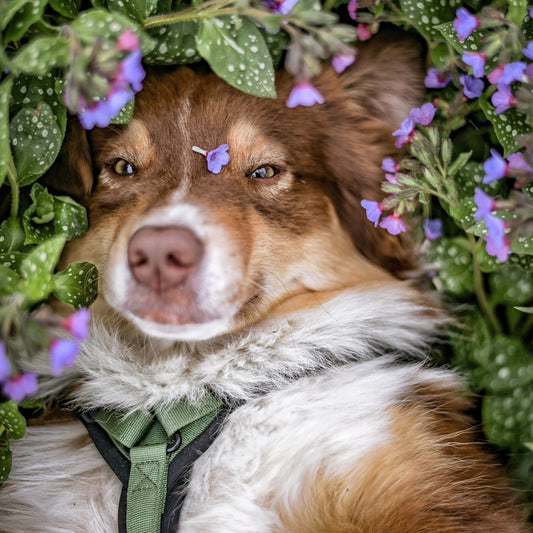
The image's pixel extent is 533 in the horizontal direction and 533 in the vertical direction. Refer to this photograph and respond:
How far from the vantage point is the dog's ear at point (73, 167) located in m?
2.61

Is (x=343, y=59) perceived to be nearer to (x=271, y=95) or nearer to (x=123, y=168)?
(x=271, y=95)

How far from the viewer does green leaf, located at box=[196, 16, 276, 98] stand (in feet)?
6.48

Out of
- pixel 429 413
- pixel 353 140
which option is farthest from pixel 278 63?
pixel 429 413

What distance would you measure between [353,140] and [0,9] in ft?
4.78

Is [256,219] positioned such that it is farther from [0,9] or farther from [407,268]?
[0,9]

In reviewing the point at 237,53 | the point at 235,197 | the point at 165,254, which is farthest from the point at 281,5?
the point at 165,254

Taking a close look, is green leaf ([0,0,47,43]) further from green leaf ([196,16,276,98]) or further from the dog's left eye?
the dog's left eye

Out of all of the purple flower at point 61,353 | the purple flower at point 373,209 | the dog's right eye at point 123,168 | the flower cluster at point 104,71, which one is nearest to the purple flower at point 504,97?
the purple flower at point 373,209

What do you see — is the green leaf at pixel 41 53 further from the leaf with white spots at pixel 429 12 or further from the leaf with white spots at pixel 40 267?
the leaf with white spots at pixel 429 12

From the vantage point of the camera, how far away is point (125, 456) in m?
2.37

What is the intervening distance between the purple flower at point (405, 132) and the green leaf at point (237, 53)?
674mm

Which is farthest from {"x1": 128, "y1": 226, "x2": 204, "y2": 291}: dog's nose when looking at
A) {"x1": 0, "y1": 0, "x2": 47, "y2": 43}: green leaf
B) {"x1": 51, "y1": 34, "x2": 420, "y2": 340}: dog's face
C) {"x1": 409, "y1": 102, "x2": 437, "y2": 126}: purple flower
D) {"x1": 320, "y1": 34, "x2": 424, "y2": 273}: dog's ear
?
{"x1": 409, "y1": 102, "x2": 437, "y2": 126}: purple flower

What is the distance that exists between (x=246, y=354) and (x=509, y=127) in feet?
4.20

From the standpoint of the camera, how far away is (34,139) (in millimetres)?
2143
